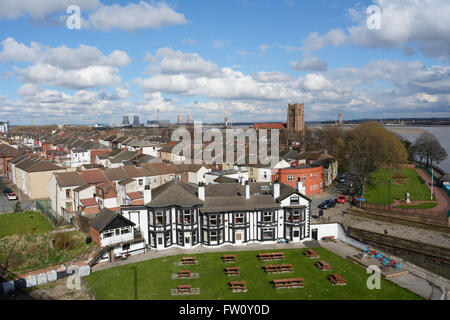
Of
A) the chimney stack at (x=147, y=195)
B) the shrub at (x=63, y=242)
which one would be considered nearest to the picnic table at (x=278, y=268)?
the chimney stack at (x=147, y=195)

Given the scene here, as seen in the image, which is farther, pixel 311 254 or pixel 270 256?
pixel 311 254

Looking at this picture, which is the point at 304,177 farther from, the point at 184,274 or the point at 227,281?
the point at 184,274

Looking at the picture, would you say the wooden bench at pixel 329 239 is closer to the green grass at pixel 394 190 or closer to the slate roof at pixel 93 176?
the green grass at pixel 394 190

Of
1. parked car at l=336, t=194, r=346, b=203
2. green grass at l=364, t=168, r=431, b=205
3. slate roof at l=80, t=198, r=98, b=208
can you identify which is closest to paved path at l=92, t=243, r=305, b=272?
slate roof at l=80, t=198, r=98, b=208

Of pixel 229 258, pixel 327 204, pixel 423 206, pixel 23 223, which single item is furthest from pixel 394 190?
pixel 23 223
